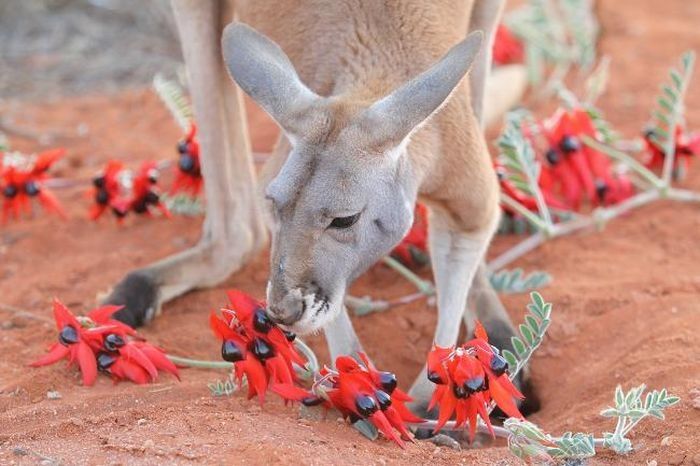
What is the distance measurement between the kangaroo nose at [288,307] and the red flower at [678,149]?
2.10m

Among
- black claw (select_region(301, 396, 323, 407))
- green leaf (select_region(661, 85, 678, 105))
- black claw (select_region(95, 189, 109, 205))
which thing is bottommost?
black claw (select_region(301, 396, 323, 407))

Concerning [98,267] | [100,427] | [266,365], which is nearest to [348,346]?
[266,365]

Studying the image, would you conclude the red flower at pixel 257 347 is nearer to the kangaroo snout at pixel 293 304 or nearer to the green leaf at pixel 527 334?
the kangaroo snout at pixel 293 304

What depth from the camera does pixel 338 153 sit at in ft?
9.15

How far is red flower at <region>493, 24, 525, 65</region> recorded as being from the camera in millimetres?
5952

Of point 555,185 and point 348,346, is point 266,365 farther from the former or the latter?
point 555,185

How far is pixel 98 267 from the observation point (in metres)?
4.20

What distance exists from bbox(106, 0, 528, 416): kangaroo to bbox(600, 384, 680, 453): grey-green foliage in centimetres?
68

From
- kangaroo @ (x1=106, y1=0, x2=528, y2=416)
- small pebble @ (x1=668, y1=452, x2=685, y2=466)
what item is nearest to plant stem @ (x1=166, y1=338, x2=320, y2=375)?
kangaroo @ (x1=106, y1=0, x2=528, y2=416)

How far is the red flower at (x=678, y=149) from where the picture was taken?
4.38 metres

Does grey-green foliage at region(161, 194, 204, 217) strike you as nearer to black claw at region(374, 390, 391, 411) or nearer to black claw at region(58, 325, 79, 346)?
black claw at region(58, 325, 79, 346)

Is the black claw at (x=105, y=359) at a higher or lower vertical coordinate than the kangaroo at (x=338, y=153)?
lower

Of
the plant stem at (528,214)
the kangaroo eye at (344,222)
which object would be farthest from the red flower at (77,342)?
the plant stem at (528,214)

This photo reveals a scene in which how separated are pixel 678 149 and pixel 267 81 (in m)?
2.11
